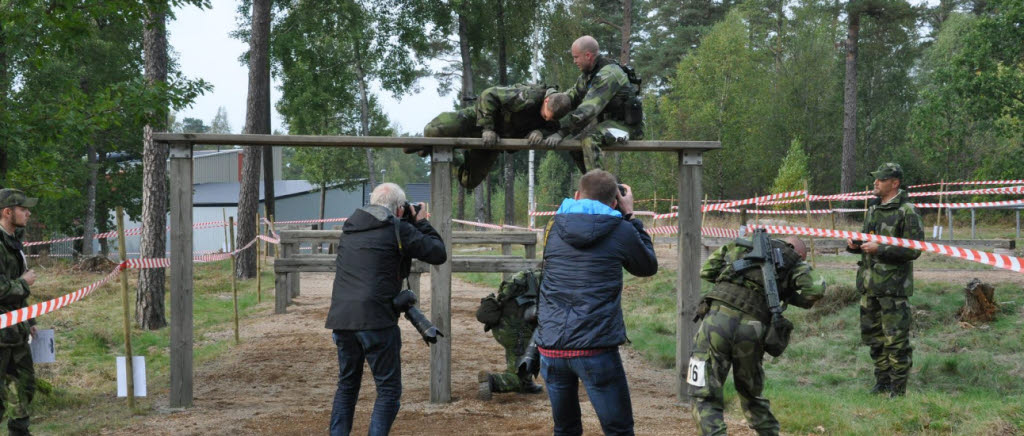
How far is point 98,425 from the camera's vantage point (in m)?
6.02

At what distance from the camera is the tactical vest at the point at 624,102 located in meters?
6.70

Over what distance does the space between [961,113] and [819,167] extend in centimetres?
1510

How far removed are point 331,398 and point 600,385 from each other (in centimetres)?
384

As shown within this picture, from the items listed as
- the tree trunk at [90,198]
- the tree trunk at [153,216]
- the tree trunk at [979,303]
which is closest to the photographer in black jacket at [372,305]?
the tree trunk at [979,303]

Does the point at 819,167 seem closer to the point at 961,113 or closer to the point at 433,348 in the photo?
the point at 961,113

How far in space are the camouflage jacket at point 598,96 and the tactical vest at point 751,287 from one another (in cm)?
191

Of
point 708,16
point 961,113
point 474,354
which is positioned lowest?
point 474,354

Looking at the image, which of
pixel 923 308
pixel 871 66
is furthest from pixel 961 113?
pixel 923 308

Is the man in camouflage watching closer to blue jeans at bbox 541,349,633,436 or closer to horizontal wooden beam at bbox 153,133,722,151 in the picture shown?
horizontal wooden beam at bbox 153,133,722,151

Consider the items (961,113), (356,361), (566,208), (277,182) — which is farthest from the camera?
(277,182)

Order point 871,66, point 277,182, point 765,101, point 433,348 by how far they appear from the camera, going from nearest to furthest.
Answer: point 433,348
point 765,101
point 871,66
point 277,182

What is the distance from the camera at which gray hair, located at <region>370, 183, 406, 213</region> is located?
199 inches

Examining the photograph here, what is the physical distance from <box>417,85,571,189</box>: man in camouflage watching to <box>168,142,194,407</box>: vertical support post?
6.74 ft

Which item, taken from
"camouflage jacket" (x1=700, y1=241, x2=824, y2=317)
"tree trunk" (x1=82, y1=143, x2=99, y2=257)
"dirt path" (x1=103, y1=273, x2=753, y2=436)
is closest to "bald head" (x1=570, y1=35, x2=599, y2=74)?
"camouflage jacket" (x1=700, y1=241, x2=824, y2=317)
